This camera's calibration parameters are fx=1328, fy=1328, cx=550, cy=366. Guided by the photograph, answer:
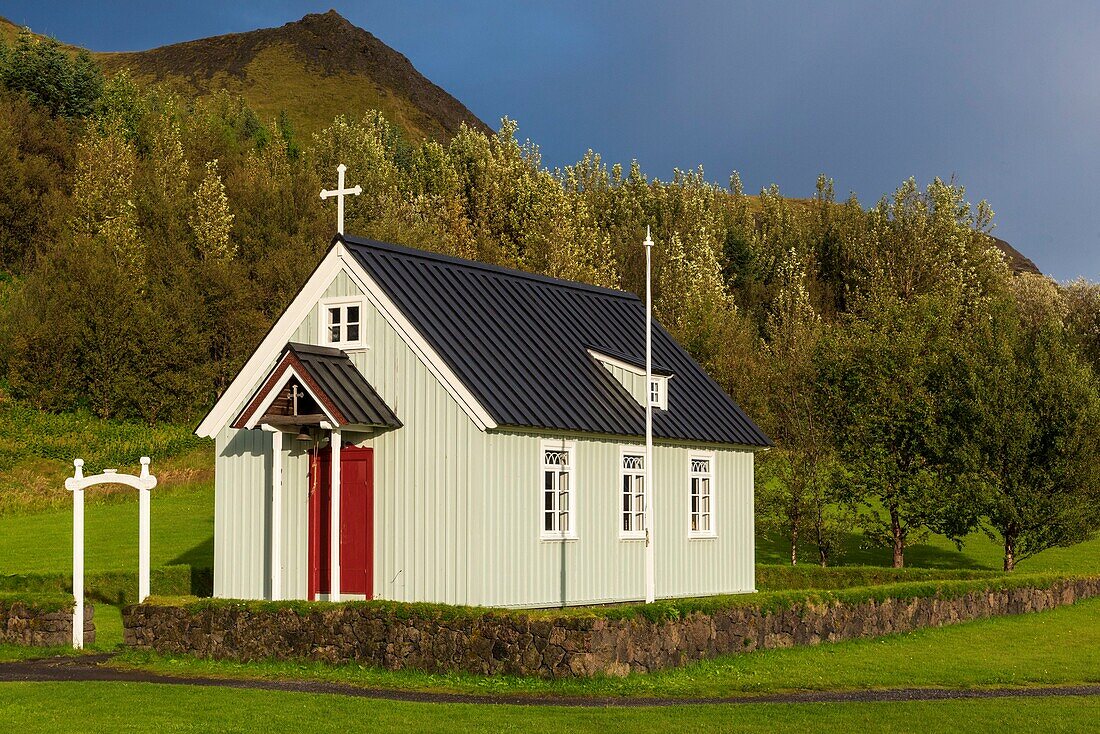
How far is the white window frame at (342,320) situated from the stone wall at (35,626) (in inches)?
268

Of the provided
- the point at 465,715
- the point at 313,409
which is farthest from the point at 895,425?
the point at 465,715

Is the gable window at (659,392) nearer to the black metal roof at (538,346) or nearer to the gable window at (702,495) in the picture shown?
the black metal roof at (538,346)

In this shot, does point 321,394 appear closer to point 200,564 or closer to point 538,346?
point 538,346

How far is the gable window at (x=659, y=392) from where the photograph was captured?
29453 mm

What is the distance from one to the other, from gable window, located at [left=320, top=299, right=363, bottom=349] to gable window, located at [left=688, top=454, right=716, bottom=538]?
28.0 ft

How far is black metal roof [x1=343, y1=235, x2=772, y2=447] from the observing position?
82.5 ft

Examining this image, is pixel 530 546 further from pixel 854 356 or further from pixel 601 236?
pixel 601 236

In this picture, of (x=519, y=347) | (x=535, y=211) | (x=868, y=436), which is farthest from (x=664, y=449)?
(x=535, y=211)

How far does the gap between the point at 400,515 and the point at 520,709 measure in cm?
823

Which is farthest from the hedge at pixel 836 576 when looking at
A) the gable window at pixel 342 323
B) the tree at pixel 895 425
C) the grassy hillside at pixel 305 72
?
the grassy hillside at pixel 305 72

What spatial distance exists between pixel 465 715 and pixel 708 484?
50.2 feet

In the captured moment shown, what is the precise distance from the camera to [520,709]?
16922 millimetres

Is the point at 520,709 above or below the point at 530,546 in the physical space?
below

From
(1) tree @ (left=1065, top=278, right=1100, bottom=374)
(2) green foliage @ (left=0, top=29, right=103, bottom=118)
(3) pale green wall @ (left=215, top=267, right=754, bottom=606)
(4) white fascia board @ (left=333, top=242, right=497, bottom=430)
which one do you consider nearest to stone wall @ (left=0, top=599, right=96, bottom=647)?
(3) pale green wall @ (left=215, top=267, right=754, bottom=606)
